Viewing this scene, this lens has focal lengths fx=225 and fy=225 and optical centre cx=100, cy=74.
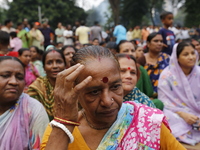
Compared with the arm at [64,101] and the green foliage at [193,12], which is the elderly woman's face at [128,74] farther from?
the green foliage at [193,12]

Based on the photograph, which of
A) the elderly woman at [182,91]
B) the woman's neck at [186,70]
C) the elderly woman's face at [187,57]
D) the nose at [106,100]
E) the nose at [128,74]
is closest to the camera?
the nose at [106,100]

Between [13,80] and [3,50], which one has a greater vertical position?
[3,50]

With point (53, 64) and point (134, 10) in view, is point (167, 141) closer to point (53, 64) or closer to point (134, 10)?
point (53, 64)

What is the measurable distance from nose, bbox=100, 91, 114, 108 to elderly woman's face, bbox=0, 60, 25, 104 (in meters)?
1.23

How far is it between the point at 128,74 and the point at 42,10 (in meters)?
25.8

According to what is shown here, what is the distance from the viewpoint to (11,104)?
2.30 metres

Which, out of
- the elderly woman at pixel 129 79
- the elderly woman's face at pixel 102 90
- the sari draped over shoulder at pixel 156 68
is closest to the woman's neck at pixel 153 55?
the sari draped over shoulder at pixel 156 68

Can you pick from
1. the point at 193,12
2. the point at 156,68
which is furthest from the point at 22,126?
the point at 193,12

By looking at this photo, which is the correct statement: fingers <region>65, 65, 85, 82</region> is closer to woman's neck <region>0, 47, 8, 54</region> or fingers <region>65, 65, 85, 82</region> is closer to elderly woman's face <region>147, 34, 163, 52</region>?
woman's neck <region>0, 47, 8, 54</region>

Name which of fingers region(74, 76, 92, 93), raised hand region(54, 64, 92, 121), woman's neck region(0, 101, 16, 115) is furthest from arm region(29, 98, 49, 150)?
fingers region(74, 76, 92, 93)

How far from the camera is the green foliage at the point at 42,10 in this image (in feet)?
86.5

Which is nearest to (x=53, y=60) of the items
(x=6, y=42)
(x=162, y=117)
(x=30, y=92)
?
(x=30, y=92)

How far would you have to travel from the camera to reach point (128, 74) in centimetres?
254

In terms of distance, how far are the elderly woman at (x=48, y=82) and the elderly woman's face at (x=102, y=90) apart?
203 cm
